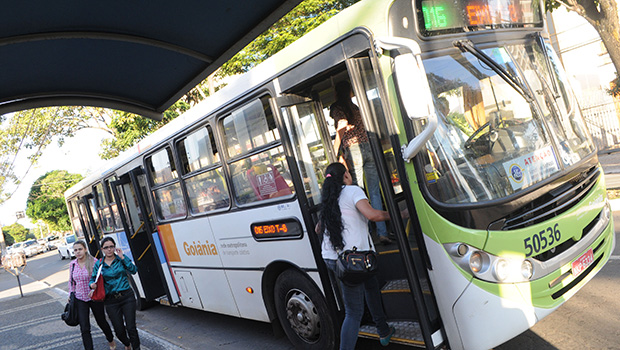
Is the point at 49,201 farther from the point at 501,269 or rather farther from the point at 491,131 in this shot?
the point at 501,269

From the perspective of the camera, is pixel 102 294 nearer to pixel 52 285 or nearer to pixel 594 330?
pixel 594 330

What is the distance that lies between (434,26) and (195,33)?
2.21 meters

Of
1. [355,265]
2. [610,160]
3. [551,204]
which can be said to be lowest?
[610,160]

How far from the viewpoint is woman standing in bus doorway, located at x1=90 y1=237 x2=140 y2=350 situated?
19.8 ft

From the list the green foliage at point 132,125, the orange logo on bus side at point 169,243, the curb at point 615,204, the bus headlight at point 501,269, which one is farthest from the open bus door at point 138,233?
the green foliage at point 132,125

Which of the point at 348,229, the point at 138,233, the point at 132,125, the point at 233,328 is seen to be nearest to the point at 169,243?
the point at 233,328

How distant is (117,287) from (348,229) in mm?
3562

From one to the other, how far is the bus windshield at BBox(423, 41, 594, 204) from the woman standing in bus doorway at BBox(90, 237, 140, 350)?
431 cm

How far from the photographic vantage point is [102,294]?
5.94 metres

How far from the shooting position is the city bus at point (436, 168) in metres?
3.37

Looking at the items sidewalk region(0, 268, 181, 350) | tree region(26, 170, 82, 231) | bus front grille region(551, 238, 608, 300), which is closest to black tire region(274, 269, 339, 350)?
bus front grille region(551, 238, 608, 300)

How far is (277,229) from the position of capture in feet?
15.9

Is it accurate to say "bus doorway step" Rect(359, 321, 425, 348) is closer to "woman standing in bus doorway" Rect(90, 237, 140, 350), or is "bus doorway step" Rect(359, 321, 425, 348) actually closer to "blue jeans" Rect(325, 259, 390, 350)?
"blue jeans" Rect(325, 259, 390, 350)

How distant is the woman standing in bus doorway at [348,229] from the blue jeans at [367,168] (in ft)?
2.65
